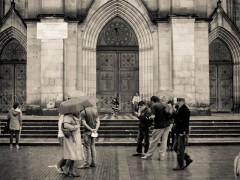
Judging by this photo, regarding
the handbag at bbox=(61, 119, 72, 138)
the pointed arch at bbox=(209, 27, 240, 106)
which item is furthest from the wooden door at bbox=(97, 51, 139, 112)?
the handbag at bbox=(61, 119, 72, 138)

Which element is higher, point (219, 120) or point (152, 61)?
point (152, 61)

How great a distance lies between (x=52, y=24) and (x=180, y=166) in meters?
13.1

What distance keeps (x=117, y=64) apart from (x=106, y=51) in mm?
1028

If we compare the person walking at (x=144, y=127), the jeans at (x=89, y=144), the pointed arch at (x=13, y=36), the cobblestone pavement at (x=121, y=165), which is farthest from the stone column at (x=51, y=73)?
the jeans at (x=89, y=144)

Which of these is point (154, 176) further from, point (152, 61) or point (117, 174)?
point (152, 61)

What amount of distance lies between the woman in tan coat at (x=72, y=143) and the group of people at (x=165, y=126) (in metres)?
2.64

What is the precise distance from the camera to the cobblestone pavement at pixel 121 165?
407 inches

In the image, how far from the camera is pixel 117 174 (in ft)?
34.7

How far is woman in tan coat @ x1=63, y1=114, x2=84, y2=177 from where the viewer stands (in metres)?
10.3

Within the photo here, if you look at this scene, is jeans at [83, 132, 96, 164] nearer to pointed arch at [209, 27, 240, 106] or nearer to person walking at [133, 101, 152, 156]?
person walking at [133, 101, 152, 156]

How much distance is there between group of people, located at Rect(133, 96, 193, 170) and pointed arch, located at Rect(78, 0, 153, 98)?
37.8 ft

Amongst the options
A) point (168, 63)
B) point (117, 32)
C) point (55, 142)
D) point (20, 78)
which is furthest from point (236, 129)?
point (20, 78)

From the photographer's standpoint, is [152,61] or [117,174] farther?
[152,61]

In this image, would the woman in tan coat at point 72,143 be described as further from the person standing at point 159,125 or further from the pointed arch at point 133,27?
the pointed arch at point 133,27
